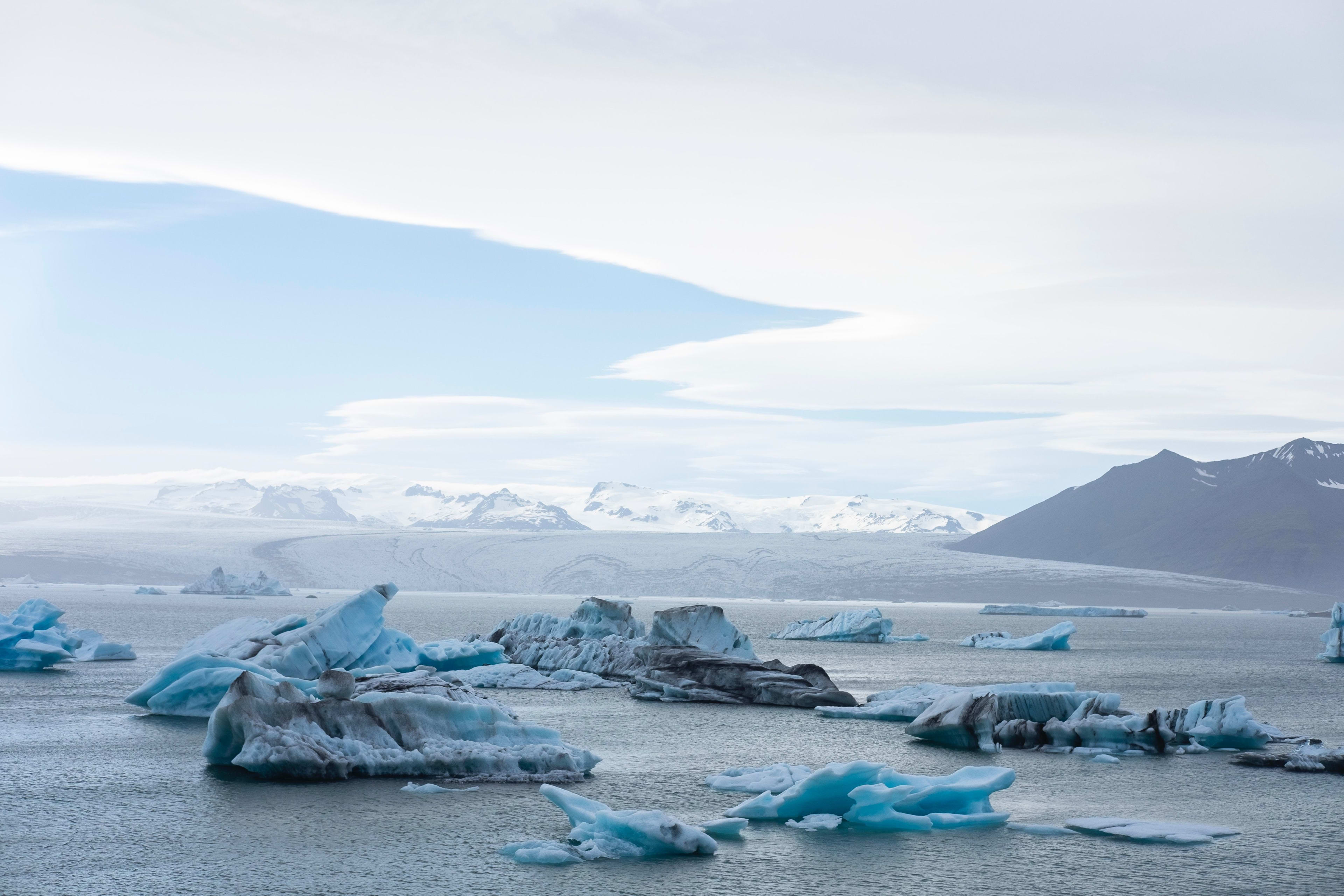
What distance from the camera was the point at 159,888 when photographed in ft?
35.9

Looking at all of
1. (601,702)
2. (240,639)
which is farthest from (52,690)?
(601,702)

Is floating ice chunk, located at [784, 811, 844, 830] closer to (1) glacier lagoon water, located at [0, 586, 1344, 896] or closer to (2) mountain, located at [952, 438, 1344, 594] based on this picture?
(1) glacier lagoon water, located at [0, 586, 1344, 896]

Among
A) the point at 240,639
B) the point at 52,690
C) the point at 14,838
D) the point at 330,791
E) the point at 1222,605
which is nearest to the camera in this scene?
the point at 14,838

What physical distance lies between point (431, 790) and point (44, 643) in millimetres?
22594

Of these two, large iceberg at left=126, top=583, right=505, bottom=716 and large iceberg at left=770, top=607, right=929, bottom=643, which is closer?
large iceberg at left=126, top=583, right=505, bottom=716

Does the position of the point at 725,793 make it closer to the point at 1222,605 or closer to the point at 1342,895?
the point at 1342,895

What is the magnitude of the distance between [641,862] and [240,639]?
51.2 ft

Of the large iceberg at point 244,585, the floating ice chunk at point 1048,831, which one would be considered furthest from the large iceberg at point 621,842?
the large iceberg at point 244,585

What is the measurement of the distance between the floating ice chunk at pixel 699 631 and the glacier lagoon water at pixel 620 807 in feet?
13.6

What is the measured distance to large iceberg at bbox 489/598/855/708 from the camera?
28.0 m

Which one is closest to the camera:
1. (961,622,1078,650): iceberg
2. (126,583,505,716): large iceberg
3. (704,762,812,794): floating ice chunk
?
(704,762,812,794): floating ice chunk

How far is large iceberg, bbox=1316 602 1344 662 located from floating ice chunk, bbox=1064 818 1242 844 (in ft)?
122

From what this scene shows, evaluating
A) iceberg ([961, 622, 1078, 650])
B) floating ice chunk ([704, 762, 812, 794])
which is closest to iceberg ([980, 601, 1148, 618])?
iceberg ([961, 622, 1078, 650])

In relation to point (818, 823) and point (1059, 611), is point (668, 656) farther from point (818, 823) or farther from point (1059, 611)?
point (1059, 611)
